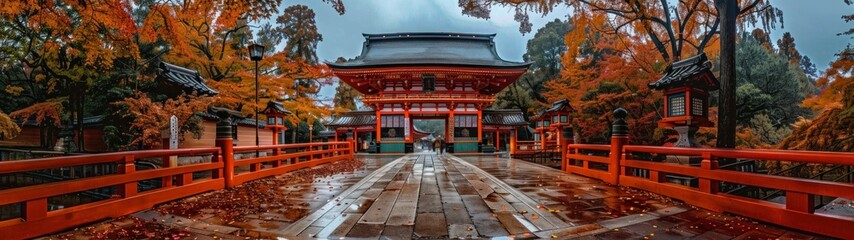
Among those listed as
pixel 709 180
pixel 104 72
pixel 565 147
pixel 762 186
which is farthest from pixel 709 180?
Answer: pixel 104 72

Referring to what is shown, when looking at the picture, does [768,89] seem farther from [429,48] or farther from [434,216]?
[434,216]

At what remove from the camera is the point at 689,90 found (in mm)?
8789

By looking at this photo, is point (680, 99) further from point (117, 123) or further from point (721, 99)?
point (117, 123)

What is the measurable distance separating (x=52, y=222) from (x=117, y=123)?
1258 centimetres

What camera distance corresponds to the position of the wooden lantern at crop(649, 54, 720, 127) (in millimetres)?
8719

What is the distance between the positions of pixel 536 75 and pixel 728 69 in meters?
25.4

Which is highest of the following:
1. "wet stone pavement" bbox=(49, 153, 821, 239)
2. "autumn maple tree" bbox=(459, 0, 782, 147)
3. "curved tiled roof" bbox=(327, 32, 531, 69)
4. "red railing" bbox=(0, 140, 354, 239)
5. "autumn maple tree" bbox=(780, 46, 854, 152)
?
"curved tiled roof" bbox=(327, 32, 531, 69)

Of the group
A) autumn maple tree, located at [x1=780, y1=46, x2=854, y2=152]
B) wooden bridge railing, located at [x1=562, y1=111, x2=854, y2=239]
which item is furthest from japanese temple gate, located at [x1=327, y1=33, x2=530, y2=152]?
wooden bridge railing, located at [x1=562, y1=111, x2=854, y2=239]

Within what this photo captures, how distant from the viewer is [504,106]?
31297mm

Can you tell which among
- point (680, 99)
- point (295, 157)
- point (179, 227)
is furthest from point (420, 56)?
point (179, 227)

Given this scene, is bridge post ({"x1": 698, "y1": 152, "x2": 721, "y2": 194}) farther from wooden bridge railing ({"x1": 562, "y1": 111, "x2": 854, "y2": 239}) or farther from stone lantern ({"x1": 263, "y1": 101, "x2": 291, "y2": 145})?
stone lantern ({"x1": 263, "y1": 101, "x2": 291, "y2": 145})

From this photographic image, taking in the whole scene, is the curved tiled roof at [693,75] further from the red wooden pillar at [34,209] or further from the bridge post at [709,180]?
the red wooden pillar at [34,209]

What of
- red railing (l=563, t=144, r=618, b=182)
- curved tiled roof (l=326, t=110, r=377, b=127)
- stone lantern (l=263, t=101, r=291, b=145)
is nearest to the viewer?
red railing (l=563, t=144, r=618, b=182)

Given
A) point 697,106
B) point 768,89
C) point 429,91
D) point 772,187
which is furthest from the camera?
point 429,91
